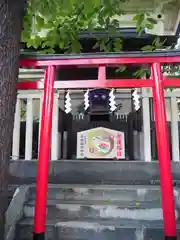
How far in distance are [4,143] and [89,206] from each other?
1.44 m

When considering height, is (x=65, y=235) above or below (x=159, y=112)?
below

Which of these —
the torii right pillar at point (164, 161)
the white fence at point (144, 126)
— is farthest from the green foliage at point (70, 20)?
the white fence at point (144, 126)

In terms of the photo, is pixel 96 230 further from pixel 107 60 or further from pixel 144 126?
pixel 144 126

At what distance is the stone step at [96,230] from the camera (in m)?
2.22

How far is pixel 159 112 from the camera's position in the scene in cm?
203

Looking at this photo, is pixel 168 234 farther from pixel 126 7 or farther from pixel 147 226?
pixel 126 7

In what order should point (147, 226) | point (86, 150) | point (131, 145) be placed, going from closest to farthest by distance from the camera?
point (147, 226), point (86, 150), point (131, 145)

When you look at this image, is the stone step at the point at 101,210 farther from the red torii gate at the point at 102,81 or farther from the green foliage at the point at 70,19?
the green foliage at the point at 70,19

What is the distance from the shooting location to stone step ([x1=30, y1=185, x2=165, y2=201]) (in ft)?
9.12

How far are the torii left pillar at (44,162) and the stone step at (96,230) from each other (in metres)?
0.42

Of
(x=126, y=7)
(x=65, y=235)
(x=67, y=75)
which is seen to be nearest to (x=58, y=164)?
(x=65, y=235)

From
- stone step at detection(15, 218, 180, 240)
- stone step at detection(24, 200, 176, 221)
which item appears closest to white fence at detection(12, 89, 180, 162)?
stone step at detection(24, 200, 176, 221)

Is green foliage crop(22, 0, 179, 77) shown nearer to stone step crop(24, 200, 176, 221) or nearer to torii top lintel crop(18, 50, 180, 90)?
torii top lintel crop(18, 50, 180, 90)

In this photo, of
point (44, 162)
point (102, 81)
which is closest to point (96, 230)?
point (44, 162)
